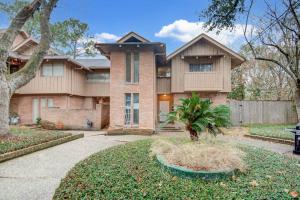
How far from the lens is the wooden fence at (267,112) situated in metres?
20.2

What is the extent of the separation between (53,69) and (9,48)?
833 cm

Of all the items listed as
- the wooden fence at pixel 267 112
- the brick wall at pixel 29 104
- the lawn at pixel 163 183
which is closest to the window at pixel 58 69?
the brick wall at pixel 29 104

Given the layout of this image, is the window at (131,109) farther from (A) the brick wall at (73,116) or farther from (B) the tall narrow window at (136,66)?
(A) the brick wall at (73,116)

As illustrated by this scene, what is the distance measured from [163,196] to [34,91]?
18219 millimetres

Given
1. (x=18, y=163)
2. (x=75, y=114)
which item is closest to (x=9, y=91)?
(x=18, y=163)

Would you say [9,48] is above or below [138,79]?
above

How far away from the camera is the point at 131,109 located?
1588 cm

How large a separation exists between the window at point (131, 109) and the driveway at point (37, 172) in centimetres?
Result: 593

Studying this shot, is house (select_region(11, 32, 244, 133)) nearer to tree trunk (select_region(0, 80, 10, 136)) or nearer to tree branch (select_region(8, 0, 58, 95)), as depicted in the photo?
tree branch (select_region(8, 0, 58, 95))

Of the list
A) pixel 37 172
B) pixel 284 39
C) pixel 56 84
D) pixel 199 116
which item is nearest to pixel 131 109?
pixel 56 84

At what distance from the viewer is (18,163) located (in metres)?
7.50

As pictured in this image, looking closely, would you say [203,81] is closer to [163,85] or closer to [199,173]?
[163,85]

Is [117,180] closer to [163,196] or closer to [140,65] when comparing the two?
[163,196]

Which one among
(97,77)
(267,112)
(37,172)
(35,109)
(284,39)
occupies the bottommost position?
(37,172)
